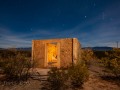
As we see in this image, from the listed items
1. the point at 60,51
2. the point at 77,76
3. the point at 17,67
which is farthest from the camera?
the point at 60,51

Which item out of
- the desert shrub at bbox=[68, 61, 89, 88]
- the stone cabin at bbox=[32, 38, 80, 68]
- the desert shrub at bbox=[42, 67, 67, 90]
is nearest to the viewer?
the desert shrub at bbox=[42, 67, 67, 90]

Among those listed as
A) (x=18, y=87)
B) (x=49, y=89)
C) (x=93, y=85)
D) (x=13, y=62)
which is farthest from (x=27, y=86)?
(x=93, y=85)

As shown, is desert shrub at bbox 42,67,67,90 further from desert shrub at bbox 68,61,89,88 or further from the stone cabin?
the stone cabin

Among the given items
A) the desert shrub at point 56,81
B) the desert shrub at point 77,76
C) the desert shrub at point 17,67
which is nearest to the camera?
the desert shrub at point 56,81

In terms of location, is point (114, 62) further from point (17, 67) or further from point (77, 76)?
point (17, 67)

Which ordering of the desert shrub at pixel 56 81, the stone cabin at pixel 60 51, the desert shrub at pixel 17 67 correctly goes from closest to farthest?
the desert shrub at pixel 56 81
the desert shrub at pixel 17 67
the stone cabin at pixel 60 51

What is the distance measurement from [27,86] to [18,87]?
53cm

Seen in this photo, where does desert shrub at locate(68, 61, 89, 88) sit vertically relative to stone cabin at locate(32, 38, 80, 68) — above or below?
below

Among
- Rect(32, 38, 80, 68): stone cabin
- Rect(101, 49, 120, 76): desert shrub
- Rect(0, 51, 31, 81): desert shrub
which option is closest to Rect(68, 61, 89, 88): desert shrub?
Result: Rect(101, 49, 120, 76): desert shrub

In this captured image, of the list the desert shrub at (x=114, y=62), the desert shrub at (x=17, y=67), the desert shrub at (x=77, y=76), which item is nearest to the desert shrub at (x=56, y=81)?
the desert shrub at (x=77, y=76)

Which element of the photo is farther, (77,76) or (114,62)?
(114,62)

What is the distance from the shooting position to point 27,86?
27.3 ft

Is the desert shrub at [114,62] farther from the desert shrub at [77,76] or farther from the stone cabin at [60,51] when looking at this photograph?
the stone cabin at [60,51]

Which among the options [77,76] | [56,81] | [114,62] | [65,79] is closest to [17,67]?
[56,81]
